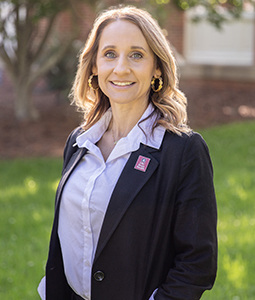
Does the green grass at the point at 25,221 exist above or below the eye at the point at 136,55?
below

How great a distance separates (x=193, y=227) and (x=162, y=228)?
129 mm

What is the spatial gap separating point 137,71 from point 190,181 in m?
0.56

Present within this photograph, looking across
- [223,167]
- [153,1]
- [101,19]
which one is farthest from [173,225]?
[153,1]

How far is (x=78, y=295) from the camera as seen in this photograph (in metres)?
2.40

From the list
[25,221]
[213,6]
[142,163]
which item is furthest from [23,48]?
[142,163]

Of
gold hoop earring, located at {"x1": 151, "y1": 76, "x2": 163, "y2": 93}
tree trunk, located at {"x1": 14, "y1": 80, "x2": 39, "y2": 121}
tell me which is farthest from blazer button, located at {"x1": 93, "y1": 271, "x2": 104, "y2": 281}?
tree trunk, located at {"x1": 14, "y1": 80, "x2": 39, "y2": 121}

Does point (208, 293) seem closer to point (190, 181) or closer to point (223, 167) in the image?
point (190, 181)

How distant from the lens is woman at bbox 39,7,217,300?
209 centimetres

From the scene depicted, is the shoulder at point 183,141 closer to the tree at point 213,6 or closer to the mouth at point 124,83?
the mouth at point 124,83

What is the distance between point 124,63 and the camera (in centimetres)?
224

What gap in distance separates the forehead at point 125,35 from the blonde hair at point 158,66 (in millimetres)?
18

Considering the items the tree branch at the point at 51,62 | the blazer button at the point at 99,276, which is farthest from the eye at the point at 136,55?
the tree branch at the point at 51,62

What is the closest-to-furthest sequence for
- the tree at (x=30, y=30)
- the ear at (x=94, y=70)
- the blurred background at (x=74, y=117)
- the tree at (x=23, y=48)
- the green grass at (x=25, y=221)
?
the ear at (x=94, y=70)
the green grass at (x=25, y=221)
the blurred background at (x=74, y=117)
the tree at (x=30, y=30)
the tree at (x=23, y=48)

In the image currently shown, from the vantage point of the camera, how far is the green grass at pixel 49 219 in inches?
166
